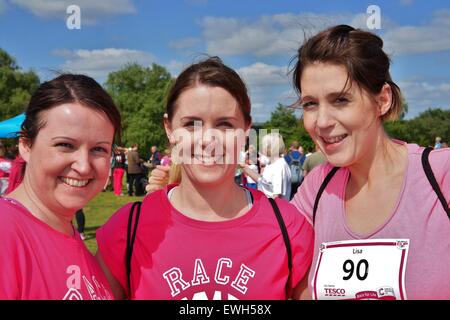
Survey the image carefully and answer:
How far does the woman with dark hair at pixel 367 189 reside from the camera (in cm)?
199

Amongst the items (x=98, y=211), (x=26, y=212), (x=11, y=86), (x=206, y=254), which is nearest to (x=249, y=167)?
(x=98, y=211)

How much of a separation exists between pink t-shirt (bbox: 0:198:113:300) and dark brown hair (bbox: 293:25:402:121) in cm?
138

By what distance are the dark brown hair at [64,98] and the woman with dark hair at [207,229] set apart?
0.40 m

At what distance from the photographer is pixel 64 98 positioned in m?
1.80

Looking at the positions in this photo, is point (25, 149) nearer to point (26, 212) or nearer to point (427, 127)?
point (26, 212)

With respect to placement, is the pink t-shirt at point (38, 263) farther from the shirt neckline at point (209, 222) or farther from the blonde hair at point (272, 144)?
the blonde hair at point (272, 144)

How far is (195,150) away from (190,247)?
1.47 feet

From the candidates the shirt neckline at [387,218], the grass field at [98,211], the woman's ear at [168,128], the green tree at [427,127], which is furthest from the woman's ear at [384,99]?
the green tree at [427,127]

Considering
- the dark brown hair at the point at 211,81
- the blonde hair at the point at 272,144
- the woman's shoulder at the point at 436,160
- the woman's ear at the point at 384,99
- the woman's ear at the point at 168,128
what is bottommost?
the woman's shoulder at the point at 436,160

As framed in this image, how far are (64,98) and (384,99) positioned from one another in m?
1.47

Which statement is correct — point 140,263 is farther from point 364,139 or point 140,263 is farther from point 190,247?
point 364,139

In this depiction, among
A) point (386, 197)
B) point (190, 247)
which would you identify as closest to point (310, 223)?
point (386, 197)

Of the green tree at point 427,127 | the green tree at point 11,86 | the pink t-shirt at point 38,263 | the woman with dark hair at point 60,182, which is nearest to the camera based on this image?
the pink t-shirt at point 38,263

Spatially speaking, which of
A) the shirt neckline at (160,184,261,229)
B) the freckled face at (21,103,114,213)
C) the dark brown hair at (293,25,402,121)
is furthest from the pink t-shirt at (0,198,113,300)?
the dark brown hair at (293,25,402,121)
